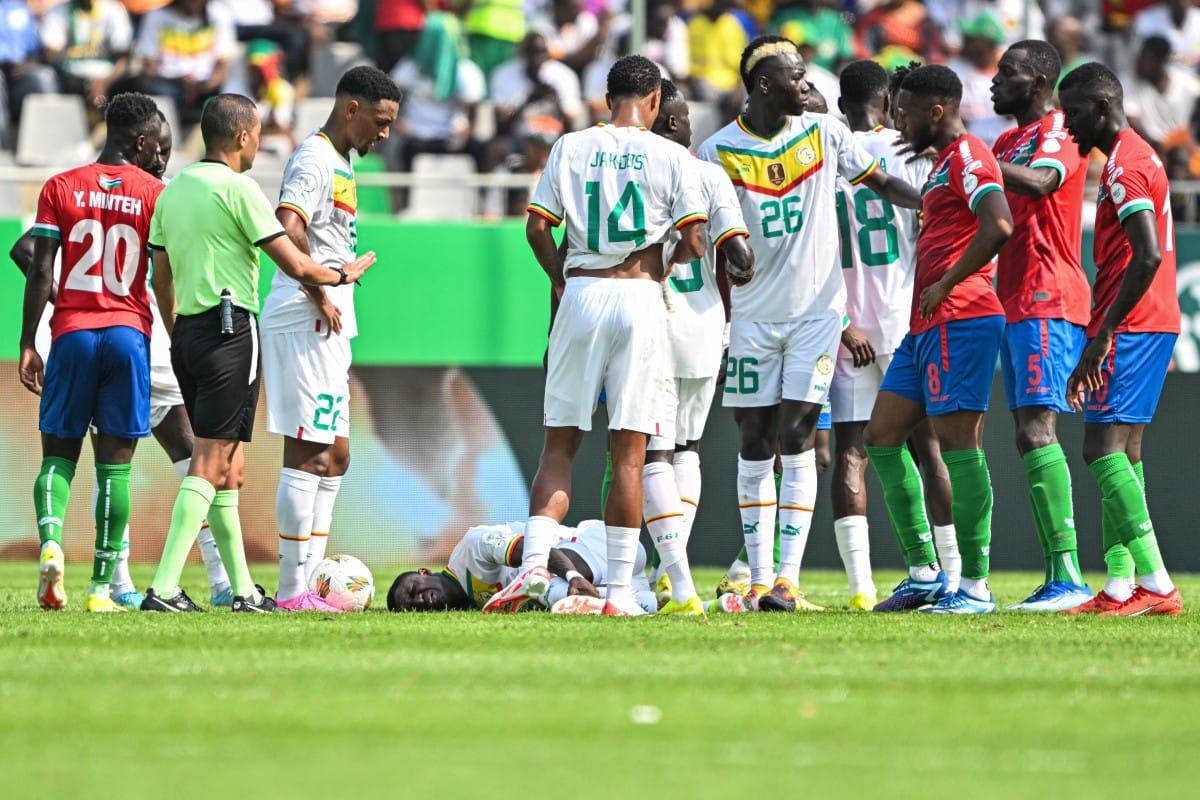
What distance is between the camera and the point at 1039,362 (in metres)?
8.72

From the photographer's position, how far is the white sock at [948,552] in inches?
379

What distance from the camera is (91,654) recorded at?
6391 mm

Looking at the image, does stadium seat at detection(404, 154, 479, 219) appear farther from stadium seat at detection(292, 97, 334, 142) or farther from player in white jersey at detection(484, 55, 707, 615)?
player in white jersey at detection(484, 55, 707, 615)

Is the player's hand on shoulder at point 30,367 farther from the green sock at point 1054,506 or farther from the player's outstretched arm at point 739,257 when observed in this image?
the green sock at point 1054,506

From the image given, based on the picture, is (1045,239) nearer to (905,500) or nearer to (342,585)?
(905,500)

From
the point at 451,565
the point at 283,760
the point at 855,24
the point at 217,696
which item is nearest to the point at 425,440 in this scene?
the point at 451,565

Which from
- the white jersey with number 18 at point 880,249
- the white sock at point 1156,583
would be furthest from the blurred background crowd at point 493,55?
the white sock at point 1156,583

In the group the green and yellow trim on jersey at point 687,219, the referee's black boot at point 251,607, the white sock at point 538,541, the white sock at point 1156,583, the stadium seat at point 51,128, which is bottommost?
the referee's black boot at point 251,607

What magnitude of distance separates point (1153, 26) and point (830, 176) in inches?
476

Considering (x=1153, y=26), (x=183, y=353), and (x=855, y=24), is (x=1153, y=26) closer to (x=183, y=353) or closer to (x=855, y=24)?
(x=855, y=24)

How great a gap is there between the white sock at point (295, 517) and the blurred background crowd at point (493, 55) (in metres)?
7.30

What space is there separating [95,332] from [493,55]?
10.4 m

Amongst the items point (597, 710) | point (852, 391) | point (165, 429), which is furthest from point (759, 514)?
point (597, 710)

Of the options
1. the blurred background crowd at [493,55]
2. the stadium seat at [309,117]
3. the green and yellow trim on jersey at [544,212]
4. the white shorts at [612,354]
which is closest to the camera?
the white shorts at [612,354]
